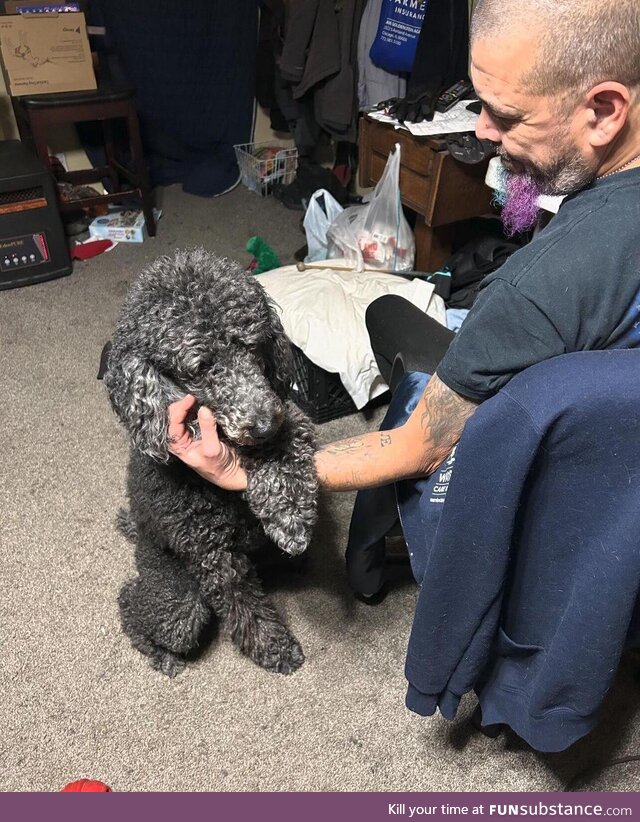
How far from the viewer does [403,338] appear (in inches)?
52.7

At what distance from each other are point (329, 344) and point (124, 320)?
2.96 ft

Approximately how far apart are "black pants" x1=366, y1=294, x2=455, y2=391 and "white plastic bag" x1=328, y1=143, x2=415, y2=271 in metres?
0.76

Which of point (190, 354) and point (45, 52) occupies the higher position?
point (190, 354)

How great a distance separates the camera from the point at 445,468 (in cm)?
95

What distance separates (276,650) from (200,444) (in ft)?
1.90

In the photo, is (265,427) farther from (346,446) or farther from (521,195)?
(521,195)

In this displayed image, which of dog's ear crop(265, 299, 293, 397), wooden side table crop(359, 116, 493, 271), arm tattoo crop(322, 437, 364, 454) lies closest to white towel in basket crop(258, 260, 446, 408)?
wooden side table crop(359, 116, 493, 271)

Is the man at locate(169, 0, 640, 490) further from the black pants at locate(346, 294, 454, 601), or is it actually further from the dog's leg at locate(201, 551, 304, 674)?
the dog's leg at locate(201, 551, 304, 674)

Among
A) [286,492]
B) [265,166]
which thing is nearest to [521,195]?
[286,492]

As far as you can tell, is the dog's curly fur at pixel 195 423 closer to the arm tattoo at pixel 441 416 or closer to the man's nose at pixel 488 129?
the arm tattoo at pixel 441 416

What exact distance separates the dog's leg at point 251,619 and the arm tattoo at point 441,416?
46 centimetres

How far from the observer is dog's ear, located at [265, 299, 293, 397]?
3.43 feet

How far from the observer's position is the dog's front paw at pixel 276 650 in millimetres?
1258

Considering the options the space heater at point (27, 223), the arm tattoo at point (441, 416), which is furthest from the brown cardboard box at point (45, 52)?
the arm tattoo at point (441, 416)
